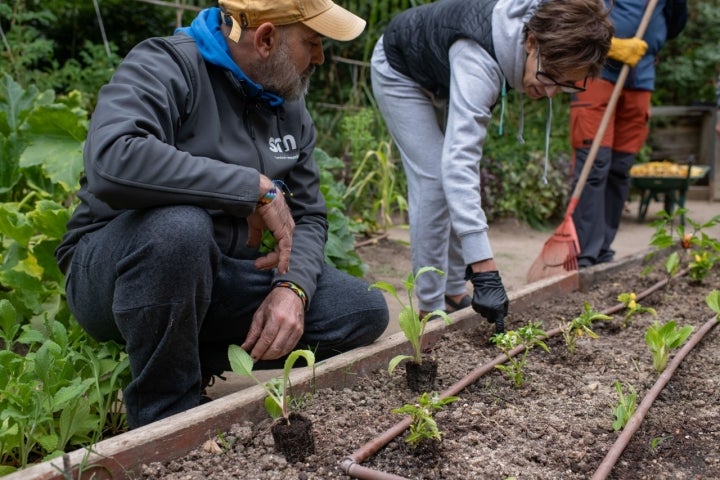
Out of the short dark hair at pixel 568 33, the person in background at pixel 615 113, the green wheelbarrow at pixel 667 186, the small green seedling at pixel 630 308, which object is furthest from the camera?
the green wheelbarrow at pixel 667 186

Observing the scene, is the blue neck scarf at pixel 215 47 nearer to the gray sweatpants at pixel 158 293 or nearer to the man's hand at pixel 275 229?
the man's hand at pixel 275 229

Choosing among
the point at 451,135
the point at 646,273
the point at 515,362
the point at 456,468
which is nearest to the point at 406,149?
the point at 451,135

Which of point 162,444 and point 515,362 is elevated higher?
point 162,444

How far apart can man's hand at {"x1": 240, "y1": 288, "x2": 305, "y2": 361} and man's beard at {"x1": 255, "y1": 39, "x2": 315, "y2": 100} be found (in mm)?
571

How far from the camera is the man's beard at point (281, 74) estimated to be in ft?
7.02

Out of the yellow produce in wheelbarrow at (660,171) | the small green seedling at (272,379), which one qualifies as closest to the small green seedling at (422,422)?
the small green seedling at (272,379)

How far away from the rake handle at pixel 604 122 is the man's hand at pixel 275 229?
2.40 metres

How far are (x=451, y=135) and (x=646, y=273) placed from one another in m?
1.61

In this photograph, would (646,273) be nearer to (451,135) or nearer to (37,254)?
(451,135)

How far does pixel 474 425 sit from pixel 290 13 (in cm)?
117

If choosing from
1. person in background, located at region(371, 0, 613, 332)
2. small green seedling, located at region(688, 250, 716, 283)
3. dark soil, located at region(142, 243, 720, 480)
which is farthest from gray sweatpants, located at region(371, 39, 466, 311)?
small green seedling, located at region(688, 250, 716, 283)

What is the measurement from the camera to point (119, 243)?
6.33ft

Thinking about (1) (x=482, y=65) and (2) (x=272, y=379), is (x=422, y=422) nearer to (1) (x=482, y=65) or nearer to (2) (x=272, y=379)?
(2) (x=272, y=379)

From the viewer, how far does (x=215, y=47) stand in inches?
83.0
